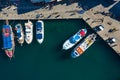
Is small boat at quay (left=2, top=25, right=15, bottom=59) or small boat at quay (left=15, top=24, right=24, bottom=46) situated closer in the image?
small boat at quay (left=2, top=25, right=15, bottom=59)

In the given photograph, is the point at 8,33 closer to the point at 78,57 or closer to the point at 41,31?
the point at 41,31

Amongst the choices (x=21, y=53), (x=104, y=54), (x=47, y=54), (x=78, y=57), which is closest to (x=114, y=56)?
(x=104, y=54)

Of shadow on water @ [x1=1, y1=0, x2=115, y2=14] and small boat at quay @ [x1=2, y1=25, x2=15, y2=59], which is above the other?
shadow on water @ [x1=1, y1=0, x2=115, y2=14]

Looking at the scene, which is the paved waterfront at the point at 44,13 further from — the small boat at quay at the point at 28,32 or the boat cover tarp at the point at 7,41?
the boat cover tarp at the point at 7,41

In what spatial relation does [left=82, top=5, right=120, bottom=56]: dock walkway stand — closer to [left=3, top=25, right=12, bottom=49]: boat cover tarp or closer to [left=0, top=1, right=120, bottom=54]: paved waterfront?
[left=0, top=1, right=120, bottom=54]: paved waterfront

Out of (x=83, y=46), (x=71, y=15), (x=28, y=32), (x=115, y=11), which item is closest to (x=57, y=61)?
(x=83, y=46)

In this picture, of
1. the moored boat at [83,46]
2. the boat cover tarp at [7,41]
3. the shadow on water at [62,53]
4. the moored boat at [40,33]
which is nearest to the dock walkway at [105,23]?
the moored boat at [83,46]

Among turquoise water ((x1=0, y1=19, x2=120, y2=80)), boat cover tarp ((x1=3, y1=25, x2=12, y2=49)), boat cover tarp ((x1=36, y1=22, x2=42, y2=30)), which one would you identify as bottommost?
turquoise water ((x1=0, y1=19, x2=120, y2=80))

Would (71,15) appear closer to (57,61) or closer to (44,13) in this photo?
(44,13)

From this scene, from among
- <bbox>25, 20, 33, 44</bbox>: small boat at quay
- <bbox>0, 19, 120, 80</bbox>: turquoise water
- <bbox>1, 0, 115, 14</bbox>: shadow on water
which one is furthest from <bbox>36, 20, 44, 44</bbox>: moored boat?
<bbox>1, 0, 115, 14</bbox>: shadow on water
